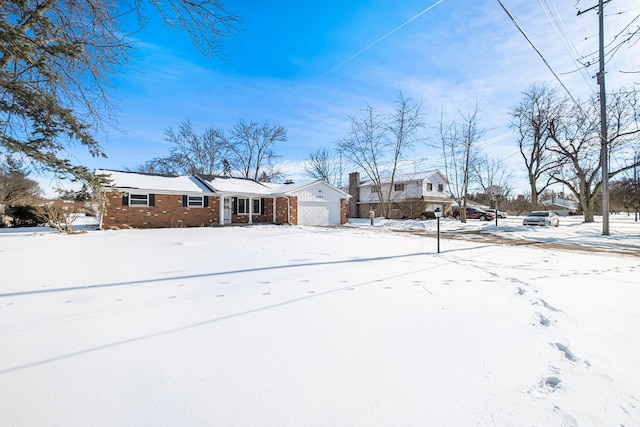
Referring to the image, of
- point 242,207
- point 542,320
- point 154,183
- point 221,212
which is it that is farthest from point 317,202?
point 542,320

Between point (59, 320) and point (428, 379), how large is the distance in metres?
3.65

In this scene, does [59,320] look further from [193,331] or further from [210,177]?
[210,177]

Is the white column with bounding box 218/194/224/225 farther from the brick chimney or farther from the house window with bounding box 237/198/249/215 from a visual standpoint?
the brick chimney

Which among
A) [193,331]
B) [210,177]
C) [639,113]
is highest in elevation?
[639,113]

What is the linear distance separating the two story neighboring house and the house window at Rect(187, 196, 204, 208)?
49.4 feet

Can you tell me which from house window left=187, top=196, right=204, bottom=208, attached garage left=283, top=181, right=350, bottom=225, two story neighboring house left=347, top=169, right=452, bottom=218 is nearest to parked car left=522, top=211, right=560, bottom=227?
two story neighboring house left=347, top=169, right=452, bottom=218

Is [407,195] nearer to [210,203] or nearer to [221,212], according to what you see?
[221,212]

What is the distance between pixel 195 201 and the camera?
18.5 meters

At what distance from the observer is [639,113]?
52.9ft

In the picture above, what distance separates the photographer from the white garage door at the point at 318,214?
817 inches

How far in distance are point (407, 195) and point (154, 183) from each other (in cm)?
2444

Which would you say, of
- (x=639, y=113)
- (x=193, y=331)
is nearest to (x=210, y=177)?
(x=193, y=331)

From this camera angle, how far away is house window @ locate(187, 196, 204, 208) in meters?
18.3

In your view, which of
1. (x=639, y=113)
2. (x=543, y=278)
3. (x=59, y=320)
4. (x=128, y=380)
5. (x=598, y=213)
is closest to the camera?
(x=128, y=380)
